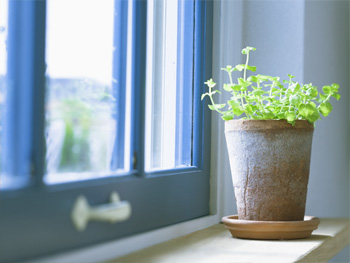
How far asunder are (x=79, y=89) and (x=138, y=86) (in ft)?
0.60

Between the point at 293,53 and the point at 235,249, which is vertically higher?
the point at 293,53

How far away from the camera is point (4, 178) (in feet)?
3.17

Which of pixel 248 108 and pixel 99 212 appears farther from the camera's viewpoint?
pixel 248 108

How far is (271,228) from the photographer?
1.41 metres

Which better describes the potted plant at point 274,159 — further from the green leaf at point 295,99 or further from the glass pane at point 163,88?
the glass pane at point 163,88

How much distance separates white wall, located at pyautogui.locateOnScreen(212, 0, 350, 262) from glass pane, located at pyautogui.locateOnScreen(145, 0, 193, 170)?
0.19 metres

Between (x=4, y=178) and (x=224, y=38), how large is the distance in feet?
3.31

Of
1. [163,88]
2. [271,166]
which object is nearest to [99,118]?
[163,88]

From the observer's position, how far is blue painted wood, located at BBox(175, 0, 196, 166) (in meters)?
1.60

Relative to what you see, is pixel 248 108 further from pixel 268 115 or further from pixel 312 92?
pixel 312 92

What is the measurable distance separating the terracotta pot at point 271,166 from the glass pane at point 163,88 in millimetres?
185

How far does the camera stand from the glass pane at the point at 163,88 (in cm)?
146

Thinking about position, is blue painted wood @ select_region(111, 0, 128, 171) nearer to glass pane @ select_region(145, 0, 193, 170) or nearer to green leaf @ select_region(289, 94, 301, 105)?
glass pane @ select_region(145, 0, 193, 170)

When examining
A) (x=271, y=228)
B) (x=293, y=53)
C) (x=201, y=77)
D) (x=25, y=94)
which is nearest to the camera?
(x=25, y=94)
